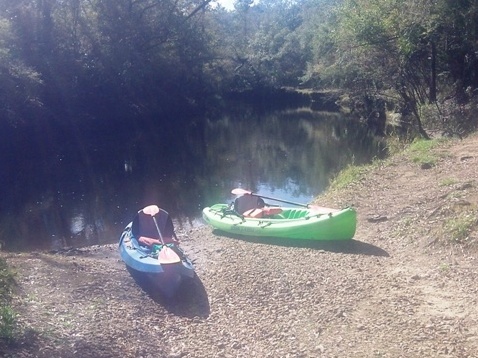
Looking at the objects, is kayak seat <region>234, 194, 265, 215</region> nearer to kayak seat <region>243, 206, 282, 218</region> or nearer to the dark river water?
kayak seat <region>243, 206, 282, 218</region>

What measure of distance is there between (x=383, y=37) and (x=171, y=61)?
18134 millimetres

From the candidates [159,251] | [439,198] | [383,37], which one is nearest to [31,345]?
[159,251]

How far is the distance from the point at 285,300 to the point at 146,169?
1489cm

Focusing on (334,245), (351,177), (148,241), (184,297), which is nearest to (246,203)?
(334,245)

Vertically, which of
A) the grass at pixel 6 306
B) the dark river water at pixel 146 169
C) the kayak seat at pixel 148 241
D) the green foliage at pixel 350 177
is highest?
the grass at pixel 6 306

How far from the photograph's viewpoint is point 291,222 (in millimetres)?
10133

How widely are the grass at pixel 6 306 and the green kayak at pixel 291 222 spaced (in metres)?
4.61

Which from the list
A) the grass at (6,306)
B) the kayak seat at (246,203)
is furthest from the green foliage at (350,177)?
the grass at (6,306)

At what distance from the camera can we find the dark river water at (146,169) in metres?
14.7

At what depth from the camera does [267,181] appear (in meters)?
18.9

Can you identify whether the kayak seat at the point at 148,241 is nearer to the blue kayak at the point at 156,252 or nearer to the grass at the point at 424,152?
the blue kayak at the point at 156,252

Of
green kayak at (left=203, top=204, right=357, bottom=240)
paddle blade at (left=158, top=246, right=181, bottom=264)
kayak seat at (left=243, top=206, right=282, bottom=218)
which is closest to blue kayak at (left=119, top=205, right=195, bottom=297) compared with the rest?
paddle blade at (left=158, top=246, right=181, bottom=264)

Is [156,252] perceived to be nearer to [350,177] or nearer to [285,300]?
[285,300]

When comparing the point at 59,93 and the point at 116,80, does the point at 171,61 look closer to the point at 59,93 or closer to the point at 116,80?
the point at 116,80
